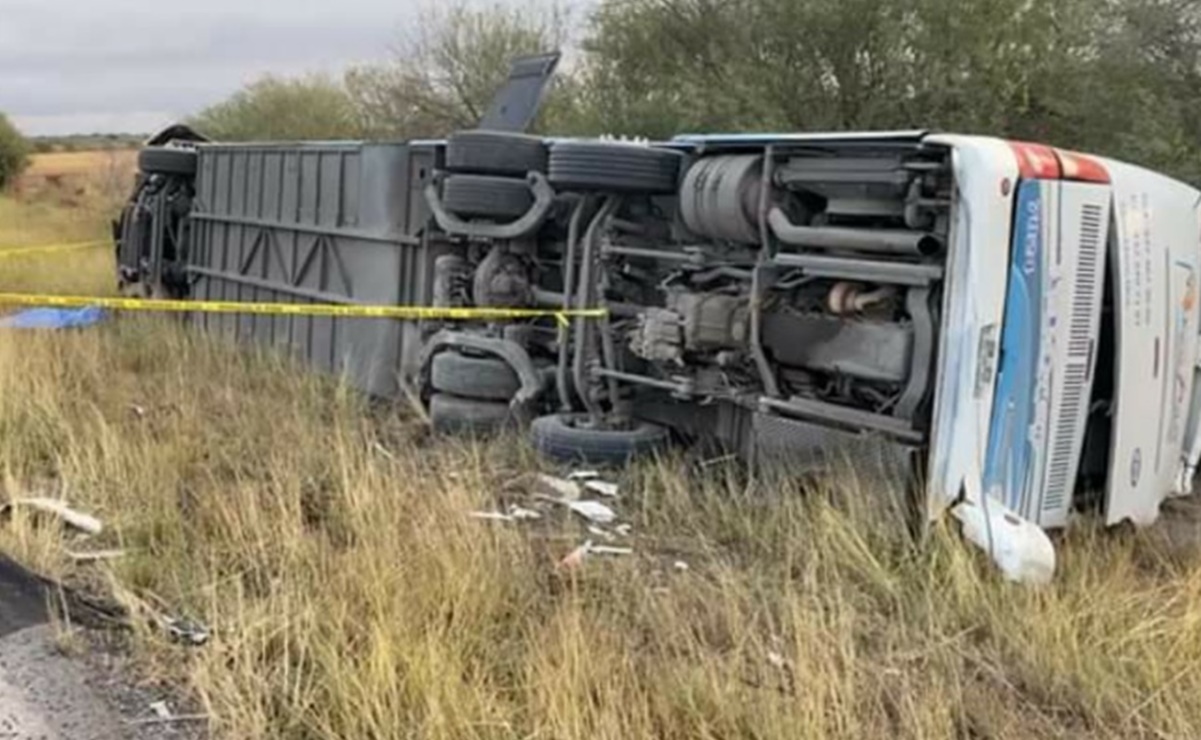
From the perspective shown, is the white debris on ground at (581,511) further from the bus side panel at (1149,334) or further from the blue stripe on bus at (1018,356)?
the bus side panel at (1149,334)

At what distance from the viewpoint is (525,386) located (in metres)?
8.01

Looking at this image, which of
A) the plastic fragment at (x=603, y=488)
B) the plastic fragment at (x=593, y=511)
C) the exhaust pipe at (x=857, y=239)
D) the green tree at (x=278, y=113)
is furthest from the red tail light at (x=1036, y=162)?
the green tree at (x=278, y=113)

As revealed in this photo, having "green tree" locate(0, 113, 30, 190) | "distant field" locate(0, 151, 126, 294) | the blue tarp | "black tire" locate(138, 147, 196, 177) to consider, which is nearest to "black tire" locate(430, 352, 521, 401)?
the blue tarp

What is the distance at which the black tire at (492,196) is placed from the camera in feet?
26.9

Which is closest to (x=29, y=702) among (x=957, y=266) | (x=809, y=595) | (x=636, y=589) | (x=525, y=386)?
(x=636, y=589)

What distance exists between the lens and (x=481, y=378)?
812 centimetres

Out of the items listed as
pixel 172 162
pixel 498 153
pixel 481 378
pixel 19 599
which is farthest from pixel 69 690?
pixel 172 162

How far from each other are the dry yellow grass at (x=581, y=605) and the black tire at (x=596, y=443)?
194 millimetres

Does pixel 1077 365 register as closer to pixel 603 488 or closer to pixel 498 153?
pixel 603 488

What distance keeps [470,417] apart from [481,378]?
0.25 metres

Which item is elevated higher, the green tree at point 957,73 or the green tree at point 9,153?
the green tree at point 957,73

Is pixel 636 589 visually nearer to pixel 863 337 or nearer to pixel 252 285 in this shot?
pixel 863 337

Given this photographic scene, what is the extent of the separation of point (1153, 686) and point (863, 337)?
2157 mm

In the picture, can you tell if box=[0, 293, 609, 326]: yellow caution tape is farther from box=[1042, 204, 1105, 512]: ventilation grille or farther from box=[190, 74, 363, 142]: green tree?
box=[190, 74, 363, 142]: green tree
